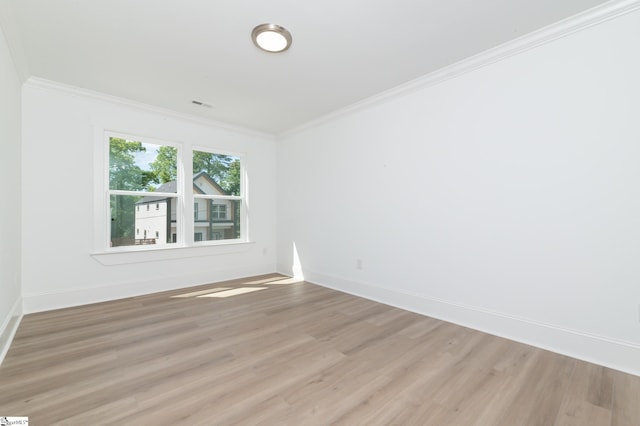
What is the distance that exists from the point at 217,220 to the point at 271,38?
10.2ft

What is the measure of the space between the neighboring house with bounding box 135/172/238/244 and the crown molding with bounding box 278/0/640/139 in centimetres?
281

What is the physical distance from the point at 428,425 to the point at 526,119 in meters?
2.48

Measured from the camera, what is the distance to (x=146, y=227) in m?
4.00

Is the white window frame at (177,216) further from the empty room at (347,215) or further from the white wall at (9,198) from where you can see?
the white wall at (9,198)

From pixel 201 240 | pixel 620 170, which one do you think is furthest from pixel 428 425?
pixel 201 240

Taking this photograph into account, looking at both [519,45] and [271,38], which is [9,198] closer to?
[271,38]

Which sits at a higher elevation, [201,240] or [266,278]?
[201,240]

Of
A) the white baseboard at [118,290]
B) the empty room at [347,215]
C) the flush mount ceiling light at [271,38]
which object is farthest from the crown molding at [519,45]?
the white baseboard at [118,290]

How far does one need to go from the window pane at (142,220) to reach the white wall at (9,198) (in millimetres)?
934

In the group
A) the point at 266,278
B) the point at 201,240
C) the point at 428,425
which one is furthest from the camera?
the point at 266,278

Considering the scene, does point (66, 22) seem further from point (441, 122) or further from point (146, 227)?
point (441, 122)

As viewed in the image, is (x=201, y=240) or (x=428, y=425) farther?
(x=201, y=240)

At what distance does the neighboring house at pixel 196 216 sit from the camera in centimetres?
399

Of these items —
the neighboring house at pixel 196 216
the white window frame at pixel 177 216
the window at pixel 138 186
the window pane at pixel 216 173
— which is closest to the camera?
the white window frame at pixel 177 216
